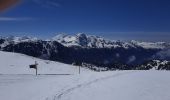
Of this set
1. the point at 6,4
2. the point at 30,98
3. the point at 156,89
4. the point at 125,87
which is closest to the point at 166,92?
the point at 156,89

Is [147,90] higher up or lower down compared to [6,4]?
lower down

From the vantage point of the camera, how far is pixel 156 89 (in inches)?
1163

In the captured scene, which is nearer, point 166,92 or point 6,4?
point 6,4

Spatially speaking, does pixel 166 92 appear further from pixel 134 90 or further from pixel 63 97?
pixel 63 97

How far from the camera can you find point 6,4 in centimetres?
151

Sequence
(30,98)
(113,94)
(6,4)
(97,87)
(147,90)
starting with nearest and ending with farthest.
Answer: (6,4), (30,98), (113,94), (147,90), (97,87)

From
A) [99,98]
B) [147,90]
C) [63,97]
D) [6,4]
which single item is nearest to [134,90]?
[147,90]

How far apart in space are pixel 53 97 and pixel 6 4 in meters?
23.1

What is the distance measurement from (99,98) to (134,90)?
199 inches

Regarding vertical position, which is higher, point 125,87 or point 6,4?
point 6,4

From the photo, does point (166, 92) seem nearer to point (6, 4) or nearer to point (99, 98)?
point (99, 98)

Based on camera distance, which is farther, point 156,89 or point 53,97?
point 156,89

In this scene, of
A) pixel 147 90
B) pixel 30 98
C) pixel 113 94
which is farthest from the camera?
pixel 147 90

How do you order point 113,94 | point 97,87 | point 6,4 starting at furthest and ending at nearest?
point 97,87, point 113,94, point 6,4
